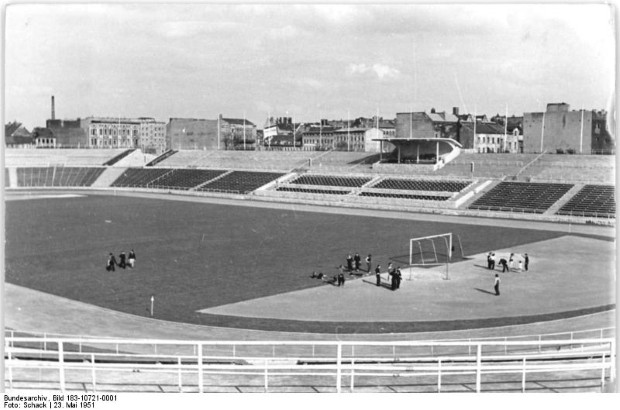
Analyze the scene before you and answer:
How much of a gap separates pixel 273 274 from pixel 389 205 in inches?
1305

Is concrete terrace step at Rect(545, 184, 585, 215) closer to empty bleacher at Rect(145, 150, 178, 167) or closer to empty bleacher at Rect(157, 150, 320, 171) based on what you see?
empty bleacher at Rect(157, 150, 320, 171)

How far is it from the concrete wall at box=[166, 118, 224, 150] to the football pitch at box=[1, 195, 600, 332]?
89.1m

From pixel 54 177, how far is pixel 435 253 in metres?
71.5

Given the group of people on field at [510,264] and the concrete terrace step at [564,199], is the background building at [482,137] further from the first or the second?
the group of people on field at [510,264]

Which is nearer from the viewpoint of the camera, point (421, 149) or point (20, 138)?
point (421, 149)

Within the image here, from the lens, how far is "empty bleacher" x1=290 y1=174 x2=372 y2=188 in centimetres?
7525

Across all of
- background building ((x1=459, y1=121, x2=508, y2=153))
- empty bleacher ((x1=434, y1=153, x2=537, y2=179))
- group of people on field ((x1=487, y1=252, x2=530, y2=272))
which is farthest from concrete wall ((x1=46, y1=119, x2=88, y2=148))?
group of people on field ((x1=487, y1=252, x2=530, y2=272))

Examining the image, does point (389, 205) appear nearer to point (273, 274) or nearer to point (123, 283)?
point (273, 274)

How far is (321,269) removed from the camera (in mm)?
32781

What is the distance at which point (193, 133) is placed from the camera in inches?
6004

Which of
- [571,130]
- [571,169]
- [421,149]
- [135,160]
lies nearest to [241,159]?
[135,160]

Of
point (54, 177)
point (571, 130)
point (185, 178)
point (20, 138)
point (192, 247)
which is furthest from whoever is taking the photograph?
point (20, 138)

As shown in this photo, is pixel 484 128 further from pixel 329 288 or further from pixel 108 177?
pixel 329 288

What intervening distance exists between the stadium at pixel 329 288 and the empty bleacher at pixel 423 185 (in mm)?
223
